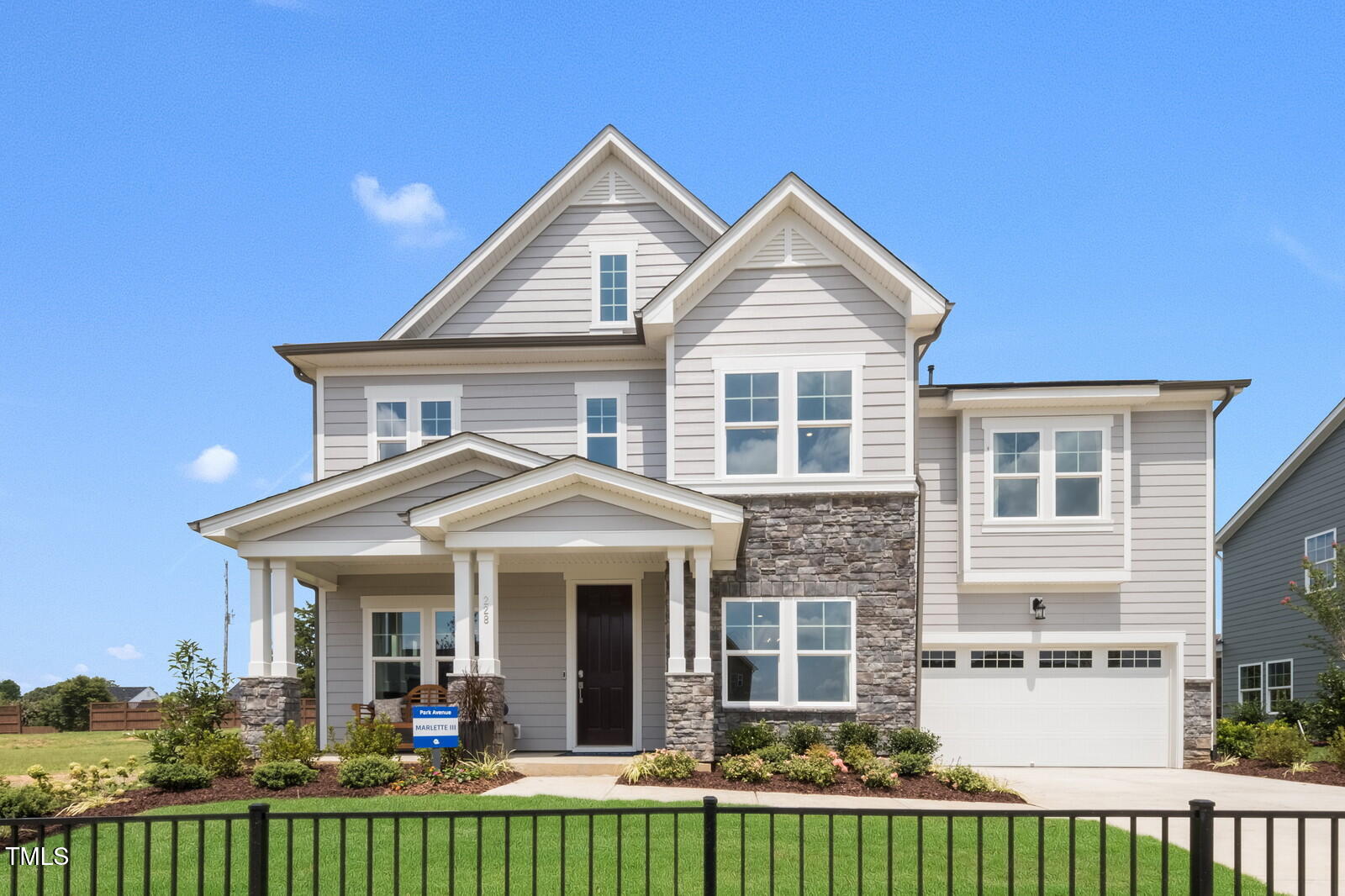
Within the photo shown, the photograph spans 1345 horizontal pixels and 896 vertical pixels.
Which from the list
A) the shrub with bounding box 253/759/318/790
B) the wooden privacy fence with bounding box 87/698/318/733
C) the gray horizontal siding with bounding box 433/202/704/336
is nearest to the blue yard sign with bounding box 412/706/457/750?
the shrub with bounding box 253/759/318/790

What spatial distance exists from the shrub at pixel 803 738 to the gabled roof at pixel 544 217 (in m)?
8.22

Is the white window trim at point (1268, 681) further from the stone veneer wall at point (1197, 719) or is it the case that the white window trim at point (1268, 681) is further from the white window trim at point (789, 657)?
the white window trim at point (789, 657)

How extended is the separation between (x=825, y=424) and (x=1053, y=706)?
6377 mm

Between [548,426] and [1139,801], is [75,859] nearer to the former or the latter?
[548,426]

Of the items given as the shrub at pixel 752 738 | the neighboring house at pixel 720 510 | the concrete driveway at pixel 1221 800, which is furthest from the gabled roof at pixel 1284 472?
the shrub at pixel 752 738

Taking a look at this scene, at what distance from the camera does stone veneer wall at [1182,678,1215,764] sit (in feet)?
60.9

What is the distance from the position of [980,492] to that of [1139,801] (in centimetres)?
617

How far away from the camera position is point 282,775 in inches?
531

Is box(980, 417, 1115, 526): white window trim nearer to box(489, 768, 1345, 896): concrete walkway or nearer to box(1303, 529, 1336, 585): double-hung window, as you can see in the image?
box(489, 768, 1345, 896): concrete walkway

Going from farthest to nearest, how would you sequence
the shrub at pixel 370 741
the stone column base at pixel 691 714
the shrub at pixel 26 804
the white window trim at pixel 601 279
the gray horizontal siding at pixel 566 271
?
the gray horizontal siding at pixel 566 271 → the white window trim at pixel 601 279 → the stone column base at pixel 691 714 → the shrub at pixel 370 741 → the shrub at pixel 26 804

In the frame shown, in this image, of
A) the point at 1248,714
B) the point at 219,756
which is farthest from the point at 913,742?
→ the point at 1248,714

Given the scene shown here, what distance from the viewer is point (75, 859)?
1032 cm

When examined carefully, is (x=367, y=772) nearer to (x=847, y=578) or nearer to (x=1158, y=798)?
(x=847, y=578)

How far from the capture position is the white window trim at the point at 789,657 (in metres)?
16.3
